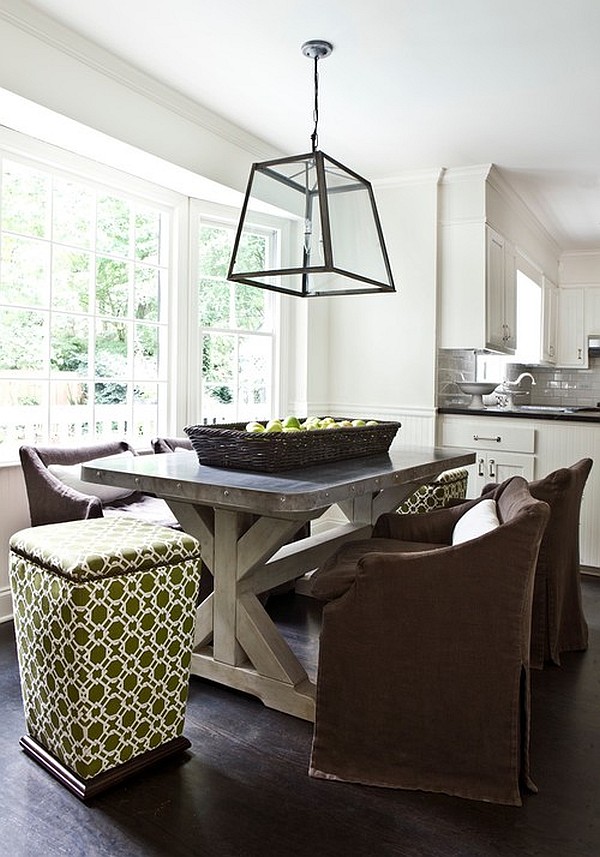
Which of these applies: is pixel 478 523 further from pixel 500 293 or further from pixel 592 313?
pixel 592 313

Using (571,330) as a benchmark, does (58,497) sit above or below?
below

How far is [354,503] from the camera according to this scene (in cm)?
362

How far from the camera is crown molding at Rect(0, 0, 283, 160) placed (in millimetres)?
2928

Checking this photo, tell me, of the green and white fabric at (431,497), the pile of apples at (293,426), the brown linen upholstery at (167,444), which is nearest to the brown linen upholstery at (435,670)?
the pile of apples at (293,426)

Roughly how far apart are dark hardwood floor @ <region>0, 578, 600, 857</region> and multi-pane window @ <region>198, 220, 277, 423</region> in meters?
2.73

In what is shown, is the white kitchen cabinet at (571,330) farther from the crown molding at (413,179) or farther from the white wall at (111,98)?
the white wall at (111,98)

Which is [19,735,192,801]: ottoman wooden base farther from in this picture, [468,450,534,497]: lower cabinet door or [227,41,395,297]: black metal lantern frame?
[468,450,534,497]: lower cabinet door

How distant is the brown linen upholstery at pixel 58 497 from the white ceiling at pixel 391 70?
6.23ft

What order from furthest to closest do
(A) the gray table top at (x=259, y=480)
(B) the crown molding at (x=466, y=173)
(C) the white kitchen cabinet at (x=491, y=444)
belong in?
(B) the crown molding at (x=466, y=173), (C) the white kitchen cabinet at (x=491, y=444), (A) the gray table top at (x=259, y=480)

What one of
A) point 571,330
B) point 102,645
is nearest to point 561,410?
point 571,330

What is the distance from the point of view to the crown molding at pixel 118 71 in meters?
2.93

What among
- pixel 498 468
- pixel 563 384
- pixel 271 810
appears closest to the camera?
pixel 271 810

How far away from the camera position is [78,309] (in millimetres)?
3785

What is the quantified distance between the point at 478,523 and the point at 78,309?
2534mm
